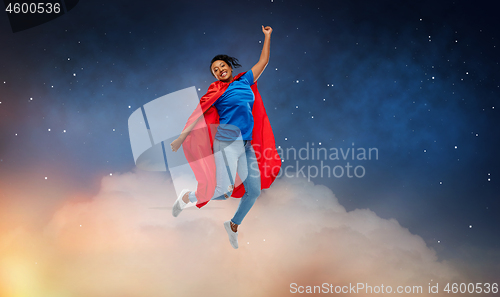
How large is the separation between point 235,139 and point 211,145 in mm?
225

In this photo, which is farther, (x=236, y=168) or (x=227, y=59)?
(x=227, y=59)

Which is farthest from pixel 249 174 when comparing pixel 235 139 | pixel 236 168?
pixel 235 139

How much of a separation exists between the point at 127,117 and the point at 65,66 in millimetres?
931

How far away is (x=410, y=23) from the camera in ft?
Result: 12.6

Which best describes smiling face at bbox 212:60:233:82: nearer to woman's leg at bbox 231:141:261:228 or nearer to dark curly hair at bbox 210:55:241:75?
dark curly hair at bbox 210:55:241:75

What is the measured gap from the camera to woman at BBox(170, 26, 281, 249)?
2.73 meters

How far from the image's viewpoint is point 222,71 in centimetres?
287

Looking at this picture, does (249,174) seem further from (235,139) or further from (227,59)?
(227,59)

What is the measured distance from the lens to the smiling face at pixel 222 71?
9.39 ft

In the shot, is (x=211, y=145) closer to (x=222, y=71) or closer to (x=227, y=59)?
(x=222, y=71)

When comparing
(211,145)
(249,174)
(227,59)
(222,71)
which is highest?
(227,59)

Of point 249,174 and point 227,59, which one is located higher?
point 227,59

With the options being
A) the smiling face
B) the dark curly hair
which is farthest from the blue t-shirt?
the dark curly hair

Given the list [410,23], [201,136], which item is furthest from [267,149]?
[410,23]
